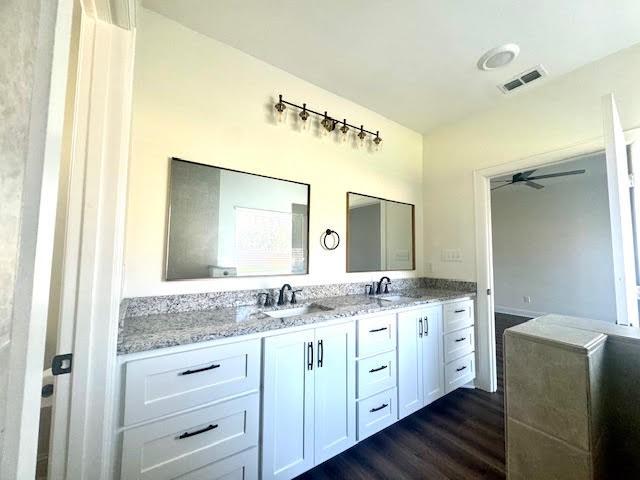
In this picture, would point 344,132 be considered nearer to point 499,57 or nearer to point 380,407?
point 499,57

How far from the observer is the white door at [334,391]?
1.49 m

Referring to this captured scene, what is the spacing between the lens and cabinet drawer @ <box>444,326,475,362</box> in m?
2.24

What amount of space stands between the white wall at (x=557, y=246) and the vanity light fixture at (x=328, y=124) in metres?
3.45

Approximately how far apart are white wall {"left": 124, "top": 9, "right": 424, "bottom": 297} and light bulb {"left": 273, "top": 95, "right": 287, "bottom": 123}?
5 centimetres

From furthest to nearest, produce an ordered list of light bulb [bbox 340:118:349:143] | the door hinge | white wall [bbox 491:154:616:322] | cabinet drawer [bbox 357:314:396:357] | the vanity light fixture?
white wall [bbox 491:154:616:322] → light bulb [bbox 340:118:349:143] → the vanity light fixture → cabinet drawer [bbox 357:314:396:357] → the door hinge

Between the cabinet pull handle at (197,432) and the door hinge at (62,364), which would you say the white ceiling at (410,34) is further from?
the cabinet pull handle at (197,432)

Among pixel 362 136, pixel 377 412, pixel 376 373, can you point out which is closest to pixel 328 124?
pixel 362 136

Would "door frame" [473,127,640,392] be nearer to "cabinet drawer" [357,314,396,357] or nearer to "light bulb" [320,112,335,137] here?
"cabinet drawer" [357,314,396,357]

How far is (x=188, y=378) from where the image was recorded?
1128mm

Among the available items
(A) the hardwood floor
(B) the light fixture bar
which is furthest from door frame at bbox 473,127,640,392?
(B) the light fixture bar

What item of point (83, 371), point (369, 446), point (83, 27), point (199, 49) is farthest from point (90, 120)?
point (369, 446)

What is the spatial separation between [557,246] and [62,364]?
20.3 ft

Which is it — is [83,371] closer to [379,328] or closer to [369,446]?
[379,328]

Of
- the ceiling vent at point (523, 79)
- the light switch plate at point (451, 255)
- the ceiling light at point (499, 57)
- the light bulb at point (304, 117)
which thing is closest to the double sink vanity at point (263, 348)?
the light switch plate at point (451, 255)
